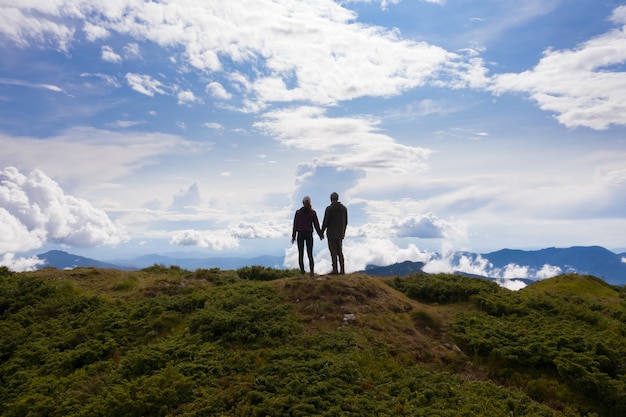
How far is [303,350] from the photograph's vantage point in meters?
12.5

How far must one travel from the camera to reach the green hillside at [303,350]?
10148 millimetres

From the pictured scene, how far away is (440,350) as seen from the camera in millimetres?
13977

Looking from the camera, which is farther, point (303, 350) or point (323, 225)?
point (323, 225)

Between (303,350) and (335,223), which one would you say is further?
(335,223)

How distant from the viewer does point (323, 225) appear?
19875 mm

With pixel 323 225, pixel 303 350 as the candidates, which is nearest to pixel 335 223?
pixel 323 225

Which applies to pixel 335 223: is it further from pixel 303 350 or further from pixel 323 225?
pixel 303 350

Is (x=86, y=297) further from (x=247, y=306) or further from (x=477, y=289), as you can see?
(x=477, y=289)

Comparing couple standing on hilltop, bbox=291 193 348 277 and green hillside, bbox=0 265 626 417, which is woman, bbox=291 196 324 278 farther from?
green hillside, bbox=0 265 626 417

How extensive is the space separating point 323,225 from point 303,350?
27.4 ft

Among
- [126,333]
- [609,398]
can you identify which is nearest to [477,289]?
[609,398]

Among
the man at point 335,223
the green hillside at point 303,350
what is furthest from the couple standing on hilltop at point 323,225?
the green hillside at point 303,350

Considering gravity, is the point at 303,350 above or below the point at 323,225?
below

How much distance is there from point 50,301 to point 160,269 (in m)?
8.54
